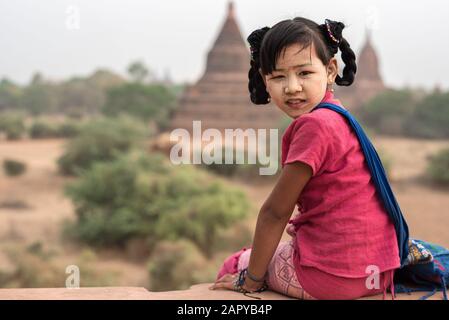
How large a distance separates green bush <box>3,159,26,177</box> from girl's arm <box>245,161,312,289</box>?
58.6 feet

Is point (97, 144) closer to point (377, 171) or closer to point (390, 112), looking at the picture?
point (390, 112)

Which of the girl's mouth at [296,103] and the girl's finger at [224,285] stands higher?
the girl's mouth at [296,103]

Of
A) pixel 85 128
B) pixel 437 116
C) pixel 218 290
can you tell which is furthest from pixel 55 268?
pixel 437 116

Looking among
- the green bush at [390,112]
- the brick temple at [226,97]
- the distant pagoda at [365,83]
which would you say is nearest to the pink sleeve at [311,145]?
the brick temple at [226,97]

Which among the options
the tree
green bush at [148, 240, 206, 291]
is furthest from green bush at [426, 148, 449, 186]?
the tree

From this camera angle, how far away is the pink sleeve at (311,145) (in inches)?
62.7

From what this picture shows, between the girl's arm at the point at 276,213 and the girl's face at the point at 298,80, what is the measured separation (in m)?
0.25

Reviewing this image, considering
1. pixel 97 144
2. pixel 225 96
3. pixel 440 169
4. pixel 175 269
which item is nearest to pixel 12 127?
pixel 97 144

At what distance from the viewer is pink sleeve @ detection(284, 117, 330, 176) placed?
1.59 metres

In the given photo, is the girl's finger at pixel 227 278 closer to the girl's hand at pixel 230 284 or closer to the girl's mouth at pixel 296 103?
the girl's hand at pixel 230 284

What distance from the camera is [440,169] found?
57.3 feet

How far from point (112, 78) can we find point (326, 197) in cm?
5605

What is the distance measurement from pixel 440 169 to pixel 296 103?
17028 mm

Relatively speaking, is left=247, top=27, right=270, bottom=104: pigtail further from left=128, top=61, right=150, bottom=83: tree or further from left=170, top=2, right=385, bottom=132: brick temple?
left=128, top=61, right=150, bottom=83: tree
